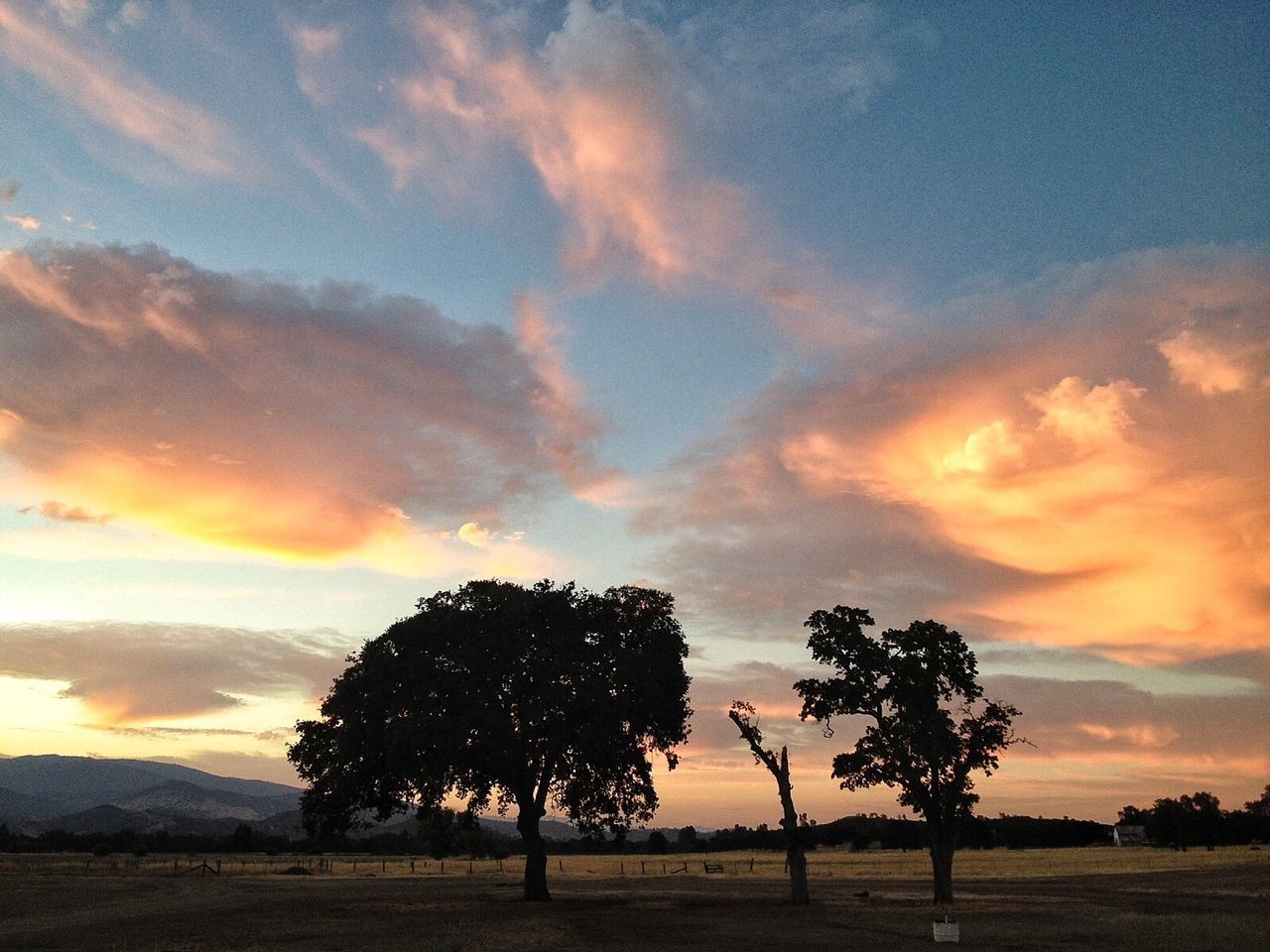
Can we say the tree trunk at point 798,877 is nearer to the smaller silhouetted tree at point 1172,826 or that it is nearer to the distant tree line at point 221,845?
the distant tree line at point 221,845

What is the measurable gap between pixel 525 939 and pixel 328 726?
2447 centimetres

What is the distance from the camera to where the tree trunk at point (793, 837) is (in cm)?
4875

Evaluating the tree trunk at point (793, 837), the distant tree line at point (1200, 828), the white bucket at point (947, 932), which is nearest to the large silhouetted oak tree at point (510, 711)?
the tree trunk at point (793, 837)

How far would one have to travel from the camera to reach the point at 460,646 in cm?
5053

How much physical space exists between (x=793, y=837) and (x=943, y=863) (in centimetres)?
762

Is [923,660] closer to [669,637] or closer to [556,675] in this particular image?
[669,637]

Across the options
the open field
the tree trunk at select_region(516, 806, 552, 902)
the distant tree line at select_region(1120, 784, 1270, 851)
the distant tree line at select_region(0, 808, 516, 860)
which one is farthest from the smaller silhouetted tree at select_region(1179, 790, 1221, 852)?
the tree trunk at select_region(516, 806, 552, 902)

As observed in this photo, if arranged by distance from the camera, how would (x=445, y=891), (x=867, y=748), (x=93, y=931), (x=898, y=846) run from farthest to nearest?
(x=898, y=846) < (x=445, y=891) < (x=867, y=748) < (x=93, y=931)

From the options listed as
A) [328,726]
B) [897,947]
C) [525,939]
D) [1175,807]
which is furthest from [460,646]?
[1175,807]

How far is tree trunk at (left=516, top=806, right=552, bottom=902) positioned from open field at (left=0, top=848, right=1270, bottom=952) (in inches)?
65.1

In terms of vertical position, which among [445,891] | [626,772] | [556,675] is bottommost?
[445,891]

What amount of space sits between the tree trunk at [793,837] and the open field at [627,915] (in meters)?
1.63

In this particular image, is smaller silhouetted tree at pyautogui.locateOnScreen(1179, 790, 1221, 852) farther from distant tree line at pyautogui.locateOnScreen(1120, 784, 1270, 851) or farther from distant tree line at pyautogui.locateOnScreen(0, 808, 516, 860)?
distant tree line at pyautogui.locateOnScreen(0, 808, 516, 860)

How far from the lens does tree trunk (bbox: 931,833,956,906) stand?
4731 cm
